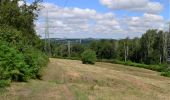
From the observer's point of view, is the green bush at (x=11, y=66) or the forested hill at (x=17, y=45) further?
the forested hill at (x=17, y=45)

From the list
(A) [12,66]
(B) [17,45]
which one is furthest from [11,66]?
(B) [17,45]

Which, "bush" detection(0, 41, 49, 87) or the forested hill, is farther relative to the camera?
the forested hill

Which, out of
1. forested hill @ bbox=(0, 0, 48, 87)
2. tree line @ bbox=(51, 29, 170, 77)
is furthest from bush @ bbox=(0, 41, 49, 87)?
tree line @ bbox=(51, 29, 170, 77)

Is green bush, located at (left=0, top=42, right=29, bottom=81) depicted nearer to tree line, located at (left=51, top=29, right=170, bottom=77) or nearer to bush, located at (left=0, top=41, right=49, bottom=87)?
bush, located at (left=0, top=41, right=49, bottom=87)

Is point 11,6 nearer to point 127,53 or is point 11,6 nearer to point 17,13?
point 17,13

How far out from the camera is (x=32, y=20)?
39.5 meters

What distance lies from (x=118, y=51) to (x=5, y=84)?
5219 inches

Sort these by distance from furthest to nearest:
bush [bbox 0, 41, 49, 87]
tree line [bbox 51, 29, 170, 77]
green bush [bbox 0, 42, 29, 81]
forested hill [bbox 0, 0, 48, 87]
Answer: tree line [bbox 51, 29, 170, 77] < forested hill [bbox 0, 0, 48, 87] < green bush [bbox 0, 42, 29, 81] < bush [bbox 0, 41, 49, 87]

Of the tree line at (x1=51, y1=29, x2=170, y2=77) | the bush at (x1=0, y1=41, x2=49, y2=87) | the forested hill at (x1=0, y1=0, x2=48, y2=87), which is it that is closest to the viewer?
the bush at (x1=0, y1=41, x2=49, y2=87)

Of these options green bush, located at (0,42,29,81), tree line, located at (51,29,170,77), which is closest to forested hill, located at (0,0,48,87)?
green bush, located at (0,42,29,81)

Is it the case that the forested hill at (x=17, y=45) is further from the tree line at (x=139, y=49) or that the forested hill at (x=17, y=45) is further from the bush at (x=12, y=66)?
the tree line at (x=139, y=49)

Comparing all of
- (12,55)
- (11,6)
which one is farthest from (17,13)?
(12,55)

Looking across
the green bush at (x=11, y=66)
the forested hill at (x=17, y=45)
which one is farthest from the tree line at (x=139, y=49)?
the green bush at (x=11, y=66)

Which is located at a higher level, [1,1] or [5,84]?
[1,1]
